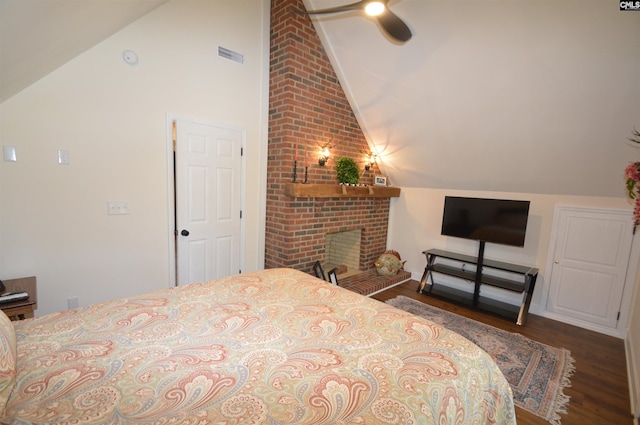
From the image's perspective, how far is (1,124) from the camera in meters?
2.00

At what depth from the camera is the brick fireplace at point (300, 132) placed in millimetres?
3264

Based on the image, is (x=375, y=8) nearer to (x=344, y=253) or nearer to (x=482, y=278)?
(x=482, y=278)

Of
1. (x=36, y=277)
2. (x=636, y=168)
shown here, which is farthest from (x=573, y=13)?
(x=36, y=277)

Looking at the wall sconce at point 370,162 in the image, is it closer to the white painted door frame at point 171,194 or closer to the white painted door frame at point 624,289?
the white painted door frame at point 171,194

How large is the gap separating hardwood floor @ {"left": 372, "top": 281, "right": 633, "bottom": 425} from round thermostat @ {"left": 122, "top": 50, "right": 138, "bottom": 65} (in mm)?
3576

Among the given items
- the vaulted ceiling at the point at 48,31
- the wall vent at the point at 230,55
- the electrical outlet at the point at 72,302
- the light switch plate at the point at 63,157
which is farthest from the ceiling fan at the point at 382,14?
the electrical outlet at the point at 72,302

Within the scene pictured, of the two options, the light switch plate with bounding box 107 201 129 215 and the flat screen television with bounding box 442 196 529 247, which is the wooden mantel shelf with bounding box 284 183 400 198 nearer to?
the flat screen television with bounding box 442 196 529 247

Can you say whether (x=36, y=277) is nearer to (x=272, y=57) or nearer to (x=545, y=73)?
(x=272, y=57)

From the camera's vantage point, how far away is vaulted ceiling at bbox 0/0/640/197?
1833 mm

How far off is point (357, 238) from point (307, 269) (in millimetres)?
1219

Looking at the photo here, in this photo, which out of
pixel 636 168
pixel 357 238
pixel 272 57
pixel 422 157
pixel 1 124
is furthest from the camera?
pixel 357 238

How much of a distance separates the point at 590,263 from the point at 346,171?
2.87 m

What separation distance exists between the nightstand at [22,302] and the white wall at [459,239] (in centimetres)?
418

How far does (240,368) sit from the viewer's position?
3.41 feet
